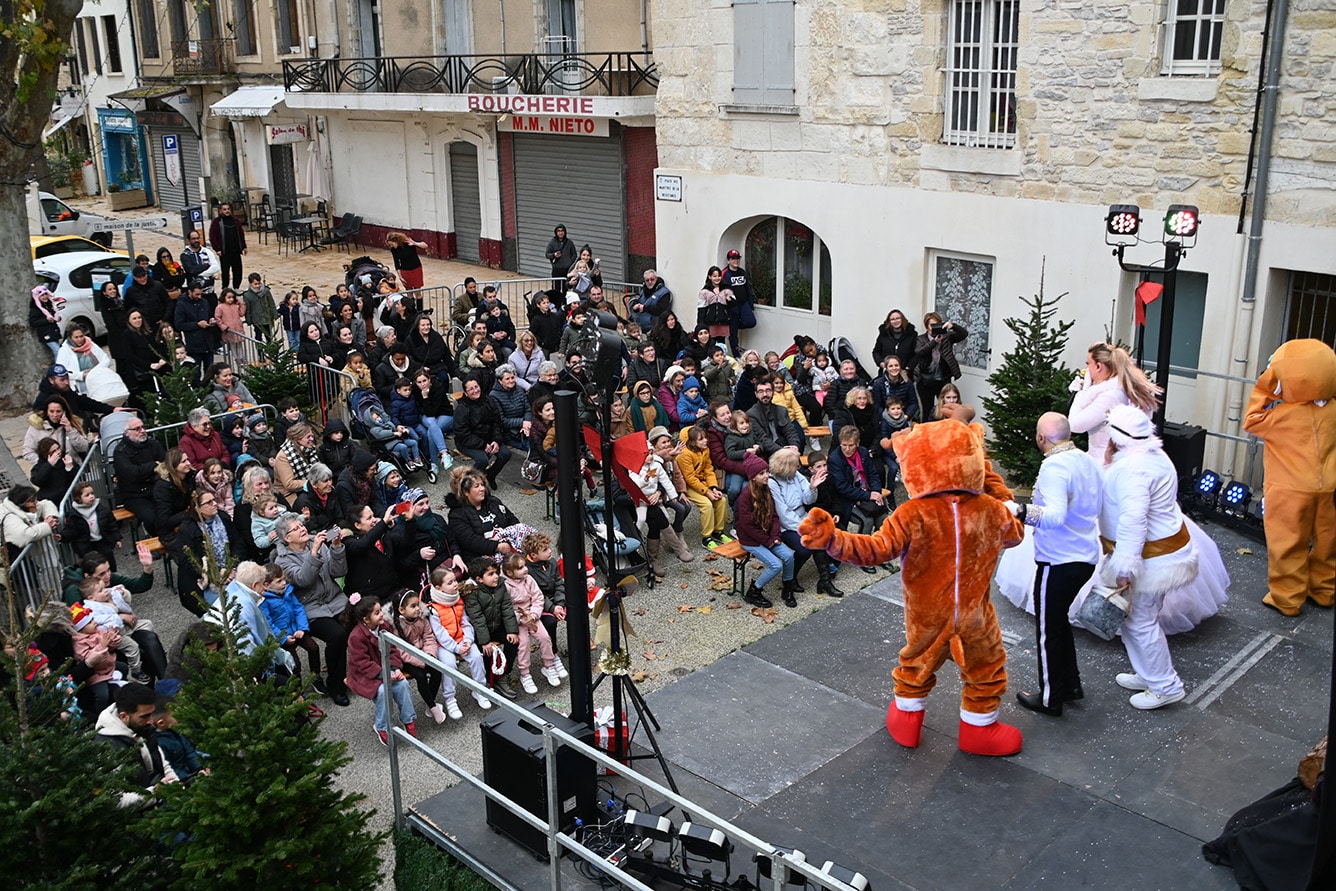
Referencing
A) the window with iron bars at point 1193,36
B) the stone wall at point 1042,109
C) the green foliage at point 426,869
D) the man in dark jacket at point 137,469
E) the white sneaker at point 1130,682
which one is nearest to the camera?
the green foliage at point 426,869

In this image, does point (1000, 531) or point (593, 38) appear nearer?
point (1000, 531)

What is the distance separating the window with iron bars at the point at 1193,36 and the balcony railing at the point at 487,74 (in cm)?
898

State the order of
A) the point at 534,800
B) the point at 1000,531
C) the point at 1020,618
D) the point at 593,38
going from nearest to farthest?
the point at 534,800, the point at 1000,531, the point at 1020,618, the point at 593,38

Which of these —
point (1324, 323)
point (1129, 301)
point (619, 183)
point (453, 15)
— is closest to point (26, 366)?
point (619, 183)

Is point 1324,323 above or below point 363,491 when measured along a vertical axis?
above

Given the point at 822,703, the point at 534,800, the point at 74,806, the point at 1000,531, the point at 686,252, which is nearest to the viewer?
the point at 74,806

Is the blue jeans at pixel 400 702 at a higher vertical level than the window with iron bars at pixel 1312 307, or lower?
lower

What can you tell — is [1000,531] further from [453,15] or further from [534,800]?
[453,15]

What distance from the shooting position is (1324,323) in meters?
12.0

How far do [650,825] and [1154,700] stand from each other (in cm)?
372

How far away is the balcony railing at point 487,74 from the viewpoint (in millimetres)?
20953

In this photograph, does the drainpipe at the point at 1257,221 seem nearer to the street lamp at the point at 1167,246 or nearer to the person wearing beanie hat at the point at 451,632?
the street lamp at the point at 1167,246

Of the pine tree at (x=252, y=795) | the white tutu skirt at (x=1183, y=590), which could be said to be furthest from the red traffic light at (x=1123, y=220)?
the pine tree at (x=252, y=795)

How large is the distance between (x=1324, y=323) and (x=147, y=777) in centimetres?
1088
